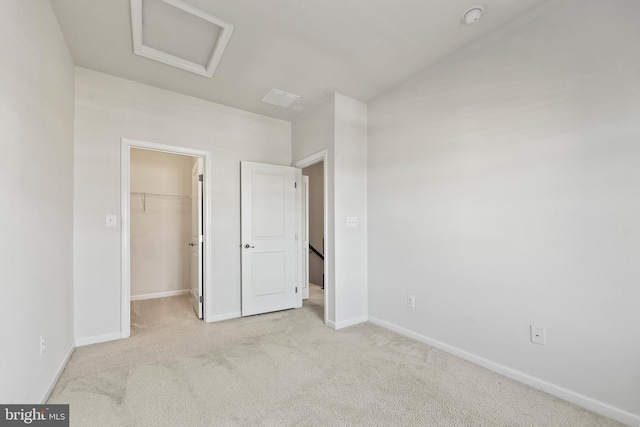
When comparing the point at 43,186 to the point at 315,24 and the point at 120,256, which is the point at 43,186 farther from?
the point at 315,24

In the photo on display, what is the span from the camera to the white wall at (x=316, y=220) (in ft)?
18.5

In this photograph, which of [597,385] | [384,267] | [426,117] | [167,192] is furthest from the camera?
[167,192]

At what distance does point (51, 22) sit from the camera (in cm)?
201

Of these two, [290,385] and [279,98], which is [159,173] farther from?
[290,385]

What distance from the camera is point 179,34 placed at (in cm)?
229

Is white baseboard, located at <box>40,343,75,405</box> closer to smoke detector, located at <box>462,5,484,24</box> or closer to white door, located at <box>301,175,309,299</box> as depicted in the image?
white door, located at <box>301,175,309,299</box>

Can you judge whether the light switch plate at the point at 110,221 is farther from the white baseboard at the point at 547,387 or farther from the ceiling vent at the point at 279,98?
the white baseboard at the point at 547,387

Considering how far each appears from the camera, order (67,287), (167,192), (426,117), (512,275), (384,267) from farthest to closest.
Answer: (167,192) < (384,267) < (426,117) < (67,287) < (512,275)

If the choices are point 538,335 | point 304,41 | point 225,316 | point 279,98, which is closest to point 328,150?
point 279,98

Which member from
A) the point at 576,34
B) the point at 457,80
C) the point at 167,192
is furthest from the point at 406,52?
the point at 167,192

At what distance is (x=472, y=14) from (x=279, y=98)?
2.01m

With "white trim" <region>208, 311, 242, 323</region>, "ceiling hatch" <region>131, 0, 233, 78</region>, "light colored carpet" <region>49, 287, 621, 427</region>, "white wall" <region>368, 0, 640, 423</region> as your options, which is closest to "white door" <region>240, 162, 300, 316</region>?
"white trim" <region>208, 311, 242, 323</region>

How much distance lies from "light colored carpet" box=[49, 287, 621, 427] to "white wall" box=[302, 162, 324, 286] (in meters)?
2.68

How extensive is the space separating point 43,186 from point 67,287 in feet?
3.46
